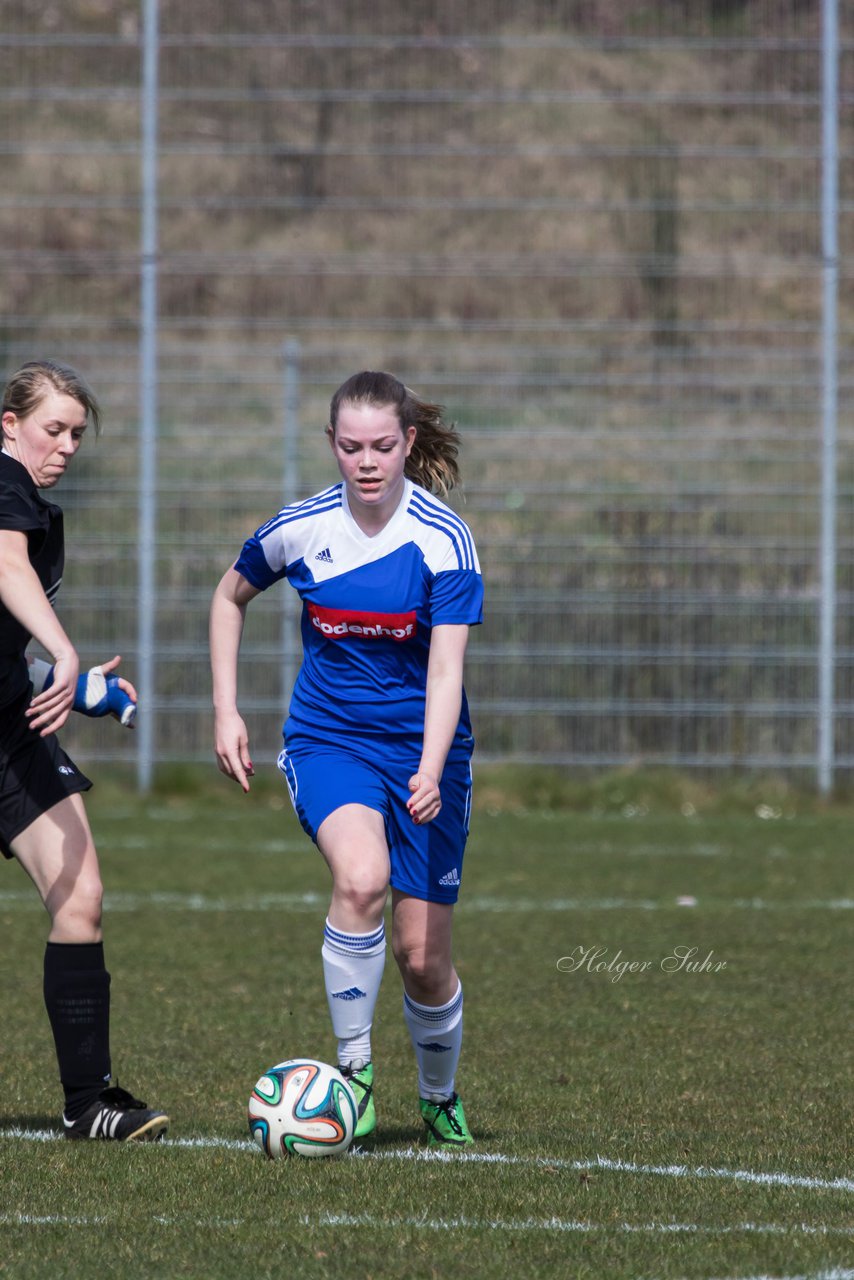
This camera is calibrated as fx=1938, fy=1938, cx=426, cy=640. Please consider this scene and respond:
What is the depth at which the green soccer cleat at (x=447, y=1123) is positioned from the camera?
4.51 m

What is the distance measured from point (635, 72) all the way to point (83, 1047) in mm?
10223

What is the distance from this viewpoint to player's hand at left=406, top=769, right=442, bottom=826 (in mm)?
4227

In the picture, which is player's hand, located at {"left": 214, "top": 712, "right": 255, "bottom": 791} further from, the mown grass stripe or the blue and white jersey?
the mown grass stripe

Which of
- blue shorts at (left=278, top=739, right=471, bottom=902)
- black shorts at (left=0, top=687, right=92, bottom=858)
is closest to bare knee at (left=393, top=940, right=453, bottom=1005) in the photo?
blue shorts at (left=278, top=739, right=471, bottom=902)

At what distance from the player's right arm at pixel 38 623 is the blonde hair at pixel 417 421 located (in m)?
0.79

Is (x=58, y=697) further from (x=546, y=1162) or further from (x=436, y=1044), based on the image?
(x=546, y=1162)

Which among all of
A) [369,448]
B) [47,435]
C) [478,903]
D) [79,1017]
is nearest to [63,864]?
[79,1017]

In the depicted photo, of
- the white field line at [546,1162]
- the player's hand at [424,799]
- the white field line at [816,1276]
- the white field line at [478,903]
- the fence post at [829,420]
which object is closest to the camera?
the white field line at [816,1276]

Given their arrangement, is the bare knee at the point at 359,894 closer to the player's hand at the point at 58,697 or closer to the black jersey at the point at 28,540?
the player's hand at the point at 58,697

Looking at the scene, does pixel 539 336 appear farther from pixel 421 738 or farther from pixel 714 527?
pixel 421 738

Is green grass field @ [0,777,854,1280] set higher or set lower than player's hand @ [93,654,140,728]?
lower

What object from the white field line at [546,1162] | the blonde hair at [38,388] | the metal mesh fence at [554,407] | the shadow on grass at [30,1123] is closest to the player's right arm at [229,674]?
the blonde hair at [38,388]

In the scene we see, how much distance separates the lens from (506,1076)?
5.36 metres

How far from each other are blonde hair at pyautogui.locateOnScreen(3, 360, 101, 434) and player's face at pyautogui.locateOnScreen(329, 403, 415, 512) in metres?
0.64
